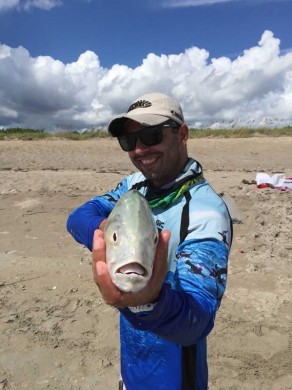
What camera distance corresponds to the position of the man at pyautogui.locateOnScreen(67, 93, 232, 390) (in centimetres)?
123

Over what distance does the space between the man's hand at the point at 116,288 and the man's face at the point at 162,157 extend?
2.94 ft

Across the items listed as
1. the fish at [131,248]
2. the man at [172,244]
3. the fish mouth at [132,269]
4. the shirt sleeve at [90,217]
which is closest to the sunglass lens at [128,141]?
the man at [172,244]

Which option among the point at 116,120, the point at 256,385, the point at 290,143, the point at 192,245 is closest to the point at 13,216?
the point at 256,385

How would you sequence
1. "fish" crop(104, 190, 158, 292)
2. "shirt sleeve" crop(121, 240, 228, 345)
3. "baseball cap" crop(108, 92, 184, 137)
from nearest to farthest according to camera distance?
"fish" crop(104, 190, 158, 292) → "shirt sleeve" crop(121, 240, 228, 345) → "baseball cap" crop(108, 92, 184, 137)

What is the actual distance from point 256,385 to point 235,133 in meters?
17.3

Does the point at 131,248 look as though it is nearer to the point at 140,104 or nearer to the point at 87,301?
the point at 140,104

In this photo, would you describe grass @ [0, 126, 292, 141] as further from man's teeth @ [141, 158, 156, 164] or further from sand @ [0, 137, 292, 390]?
man's teeth @ [141, 158, 156, 164]

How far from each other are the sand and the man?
59cm

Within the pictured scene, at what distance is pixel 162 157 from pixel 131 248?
101cm

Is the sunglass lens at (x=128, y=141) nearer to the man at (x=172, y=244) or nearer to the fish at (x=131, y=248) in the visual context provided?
the man at (x=172, y=244)

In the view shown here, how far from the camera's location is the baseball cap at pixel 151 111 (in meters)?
1.86

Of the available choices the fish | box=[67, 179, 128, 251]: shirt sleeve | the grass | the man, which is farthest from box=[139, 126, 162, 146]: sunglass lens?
the grass

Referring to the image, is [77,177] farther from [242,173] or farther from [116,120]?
[116,120]

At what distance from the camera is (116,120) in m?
2.00
